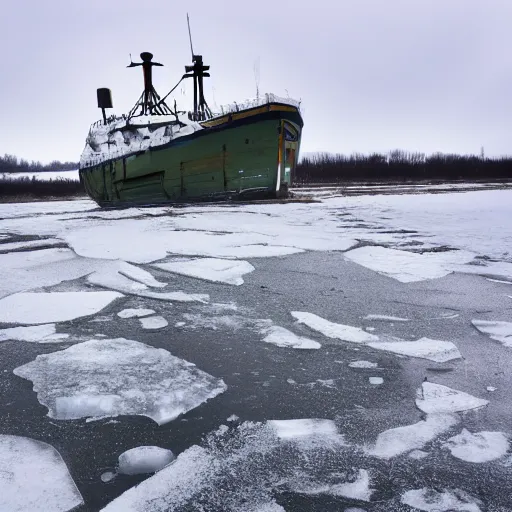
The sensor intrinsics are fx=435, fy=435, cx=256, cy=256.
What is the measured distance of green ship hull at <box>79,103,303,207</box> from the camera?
12.5 m

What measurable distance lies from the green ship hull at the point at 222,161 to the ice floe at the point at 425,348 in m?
11.0

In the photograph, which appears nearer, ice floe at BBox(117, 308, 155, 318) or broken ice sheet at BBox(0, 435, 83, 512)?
broken ice sheet at BBox(0, 435, 83, 512)

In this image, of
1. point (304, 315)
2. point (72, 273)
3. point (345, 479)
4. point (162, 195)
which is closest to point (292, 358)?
point (304, 315)

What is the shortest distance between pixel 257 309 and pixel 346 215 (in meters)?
6.45

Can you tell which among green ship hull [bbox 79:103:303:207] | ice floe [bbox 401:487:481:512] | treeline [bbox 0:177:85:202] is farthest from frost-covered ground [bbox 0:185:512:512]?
treeline [bbox 0:177:85:202]

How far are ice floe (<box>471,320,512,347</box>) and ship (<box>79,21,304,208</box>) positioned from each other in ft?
35.4

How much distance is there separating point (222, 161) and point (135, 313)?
34.4 feet

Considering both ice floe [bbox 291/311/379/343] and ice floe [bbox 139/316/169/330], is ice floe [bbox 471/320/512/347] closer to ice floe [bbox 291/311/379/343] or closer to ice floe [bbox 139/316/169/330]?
ice floe [bbox 291/311/379/343]

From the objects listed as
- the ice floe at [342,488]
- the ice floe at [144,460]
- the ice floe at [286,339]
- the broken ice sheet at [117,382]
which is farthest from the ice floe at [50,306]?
the ice floe at [342,488]

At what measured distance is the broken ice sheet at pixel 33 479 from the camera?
3.78 ft

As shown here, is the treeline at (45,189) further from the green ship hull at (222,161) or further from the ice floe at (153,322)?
the ice floe at (153,322)

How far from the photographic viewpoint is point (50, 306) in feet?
9.44

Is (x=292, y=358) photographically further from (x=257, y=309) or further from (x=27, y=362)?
(x=27, y=362)

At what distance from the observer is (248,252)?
4793 mm
